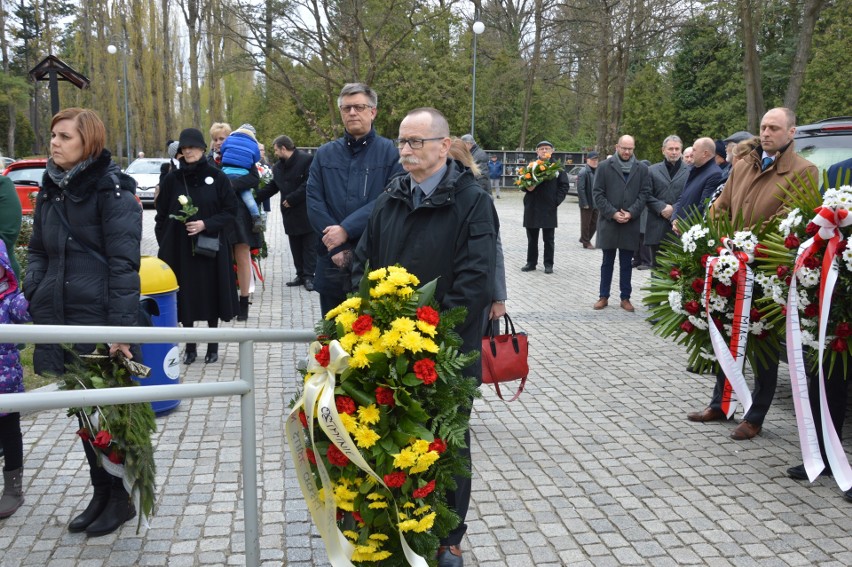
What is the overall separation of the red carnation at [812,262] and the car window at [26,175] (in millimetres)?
15399

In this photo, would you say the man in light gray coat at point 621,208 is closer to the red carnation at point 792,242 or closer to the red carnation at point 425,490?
the red carnation at point 792,242

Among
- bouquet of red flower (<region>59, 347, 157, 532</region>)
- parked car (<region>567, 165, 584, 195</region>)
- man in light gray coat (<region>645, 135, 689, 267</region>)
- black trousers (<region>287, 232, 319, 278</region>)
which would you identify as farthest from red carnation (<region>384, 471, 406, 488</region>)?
parked car (<region>567, 165, 584, 195</region>)

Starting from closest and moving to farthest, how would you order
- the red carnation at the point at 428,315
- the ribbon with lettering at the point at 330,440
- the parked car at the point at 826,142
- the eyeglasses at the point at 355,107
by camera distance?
the ribbon with lettering at the point at 330,440, the red carnation at the point at 428,315, the eyeglasses at the point at 355,107, the parked car at the point at 826,142

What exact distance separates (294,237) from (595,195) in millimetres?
4083

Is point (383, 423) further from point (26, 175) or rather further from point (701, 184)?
point (26, 175)

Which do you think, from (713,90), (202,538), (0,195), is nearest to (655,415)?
(202,538)

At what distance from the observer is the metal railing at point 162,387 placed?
2482mm

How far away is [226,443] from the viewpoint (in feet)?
17.6

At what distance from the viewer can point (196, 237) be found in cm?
719

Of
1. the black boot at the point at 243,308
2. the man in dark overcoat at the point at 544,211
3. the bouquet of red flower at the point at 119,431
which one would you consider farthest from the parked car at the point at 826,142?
the man in dark overcoat at the point at 544,211

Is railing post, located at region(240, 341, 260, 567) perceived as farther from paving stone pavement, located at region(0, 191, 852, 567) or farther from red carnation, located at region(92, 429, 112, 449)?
red carnation, located at region(92, 429, 112, 449)

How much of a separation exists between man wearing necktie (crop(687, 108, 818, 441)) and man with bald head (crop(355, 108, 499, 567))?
247cm

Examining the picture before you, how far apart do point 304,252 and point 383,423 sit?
29.1 ft

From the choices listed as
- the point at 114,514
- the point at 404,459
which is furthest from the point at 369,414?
the point at 114,514
